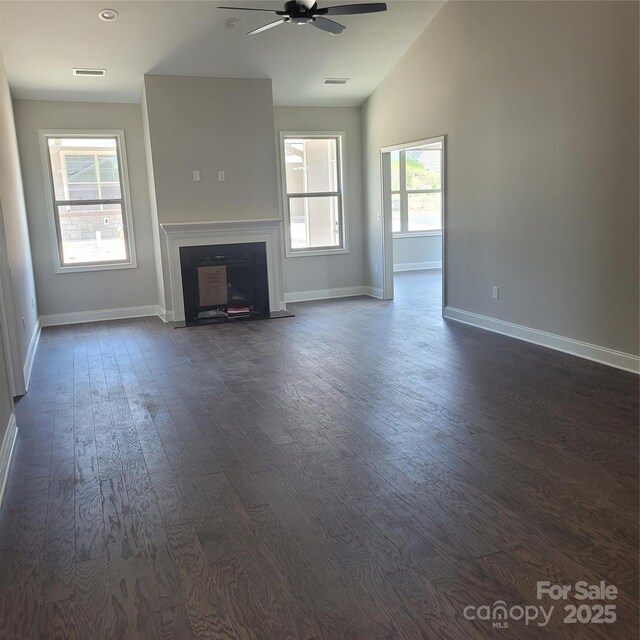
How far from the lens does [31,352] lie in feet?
17.9

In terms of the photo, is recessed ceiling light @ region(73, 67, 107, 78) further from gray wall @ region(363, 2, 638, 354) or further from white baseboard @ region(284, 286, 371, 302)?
white baseboard @ region(284, 286, 371, 302)

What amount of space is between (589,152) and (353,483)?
10.7 ft

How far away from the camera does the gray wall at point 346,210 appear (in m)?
7.97

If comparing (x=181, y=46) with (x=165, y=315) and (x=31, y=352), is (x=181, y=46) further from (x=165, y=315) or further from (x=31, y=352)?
(x=31, y=352)

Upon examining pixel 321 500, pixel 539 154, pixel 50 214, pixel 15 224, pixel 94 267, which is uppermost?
pixel 539 154

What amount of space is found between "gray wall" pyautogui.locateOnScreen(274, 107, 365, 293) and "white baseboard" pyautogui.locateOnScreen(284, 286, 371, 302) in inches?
2.1

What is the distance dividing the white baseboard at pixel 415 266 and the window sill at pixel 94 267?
5380 mm

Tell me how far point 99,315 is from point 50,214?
1.36 meters

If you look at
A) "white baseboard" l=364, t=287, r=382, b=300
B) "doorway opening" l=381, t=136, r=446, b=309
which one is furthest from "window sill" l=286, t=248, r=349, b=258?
"doorway opening" l=381, t=136, r=446, b=309

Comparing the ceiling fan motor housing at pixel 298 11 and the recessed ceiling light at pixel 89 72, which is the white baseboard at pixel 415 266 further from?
the ceiling fan motor housing at pixel 298 11

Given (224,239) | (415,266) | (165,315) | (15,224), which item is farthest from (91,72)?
(415,266)

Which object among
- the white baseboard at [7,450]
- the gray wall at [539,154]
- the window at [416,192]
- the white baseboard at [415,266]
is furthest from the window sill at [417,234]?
the white baseboard at [7,450]

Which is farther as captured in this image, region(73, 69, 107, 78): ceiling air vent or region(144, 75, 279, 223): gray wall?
region(144, 75, 279, 223): gray wall

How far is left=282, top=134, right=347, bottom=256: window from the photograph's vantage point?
8.06 metres
